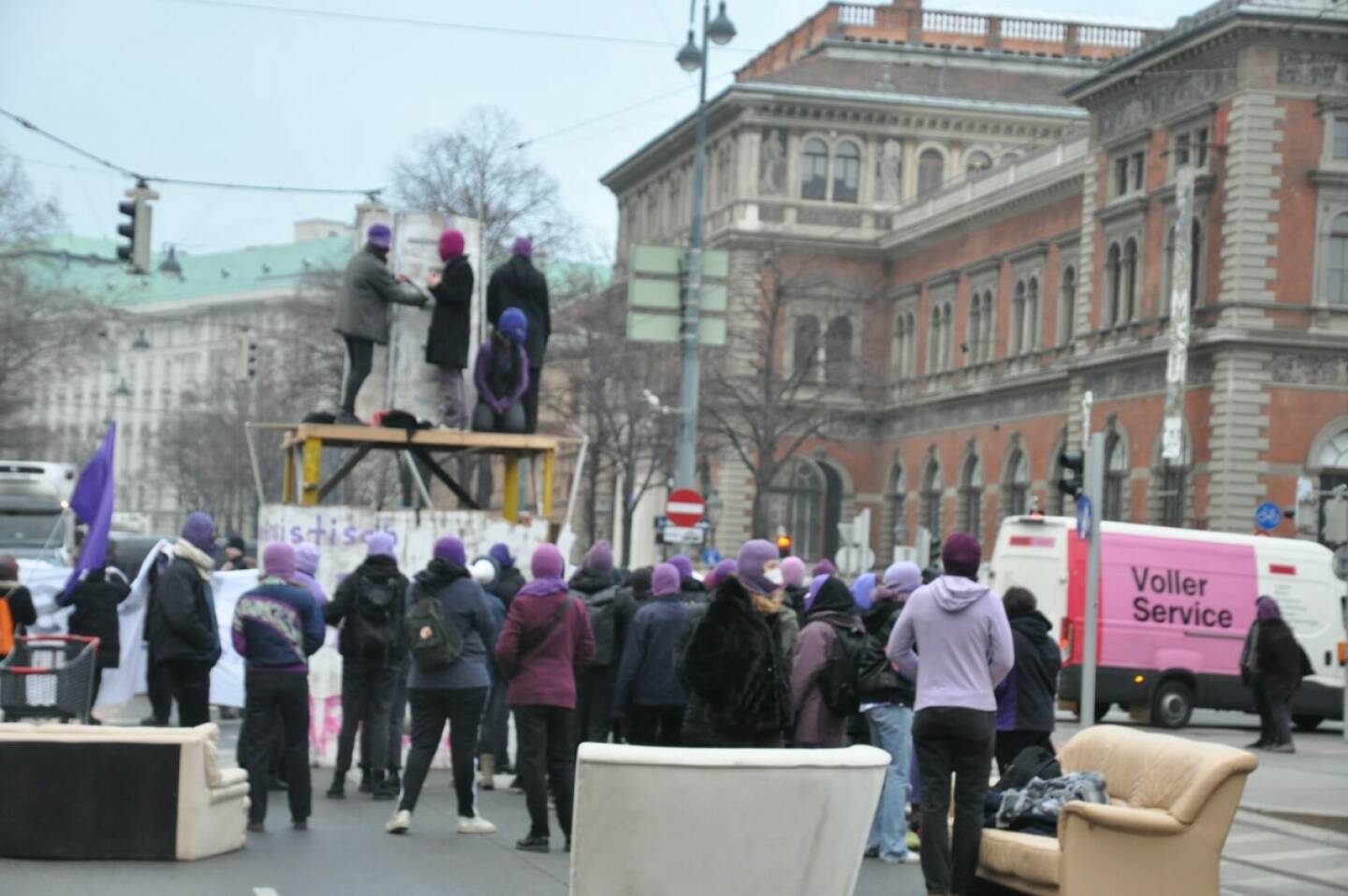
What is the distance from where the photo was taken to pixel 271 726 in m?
15.2

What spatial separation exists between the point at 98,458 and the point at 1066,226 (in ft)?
159

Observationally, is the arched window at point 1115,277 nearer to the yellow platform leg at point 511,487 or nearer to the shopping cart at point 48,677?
the yellow platform leg at point 511,487

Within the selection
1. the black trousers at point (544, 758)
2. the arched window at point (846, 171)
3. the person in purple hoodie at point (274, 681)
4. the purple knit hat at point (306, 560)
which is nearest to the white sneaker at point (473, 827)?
the black trousers at point (544, 758)

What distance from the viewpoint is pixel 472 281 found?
20812mm

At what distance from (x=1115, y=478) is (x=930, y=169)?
2913 cm

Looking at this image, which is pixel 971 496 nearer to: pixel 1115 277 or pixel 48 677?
pixel 1115 277

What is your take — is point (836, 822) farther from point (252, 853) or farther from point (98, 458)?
point (98, 458)

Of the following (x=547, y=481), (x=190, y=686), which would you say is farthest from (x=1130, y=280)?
(x=190, y=686)

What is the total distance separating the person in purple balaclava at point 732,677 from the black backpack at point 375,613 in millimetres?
3753

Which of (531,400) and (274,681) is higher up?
(531,400)

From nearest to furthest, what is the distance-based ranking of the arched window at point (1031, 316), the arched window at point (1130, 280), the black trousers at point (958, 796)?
the black trousers at point (958, 796) < the arched window at point (1130, 280) < the arched window at point (1031, 316)

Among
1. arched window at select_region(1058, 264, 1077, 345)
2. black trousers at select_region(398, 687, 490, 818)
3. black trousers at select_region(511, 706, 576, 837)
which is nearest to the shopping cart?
black trousers at select_region(398, 687, 490, 818)

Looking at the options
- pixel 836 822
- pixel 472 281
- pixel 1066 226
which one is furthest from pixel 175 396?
pixel 836 822

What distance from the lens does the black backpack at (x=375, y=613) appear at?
16.6 meters
